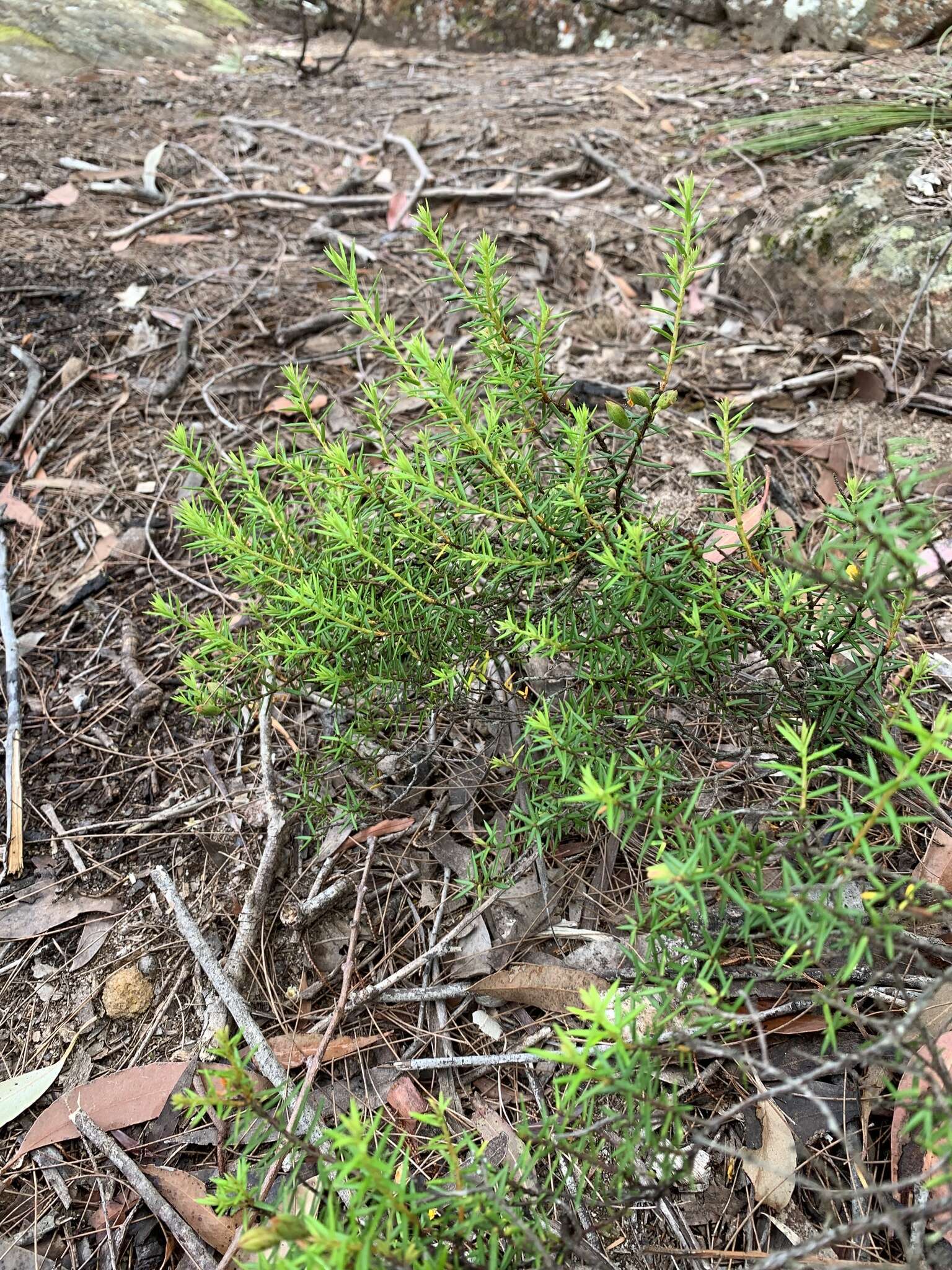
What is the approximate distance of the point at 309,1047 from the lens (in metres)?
1.80

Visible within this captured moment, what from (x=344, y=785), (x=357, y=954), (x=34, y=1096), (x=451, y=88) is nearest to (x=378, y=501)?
(x=344, y=785)

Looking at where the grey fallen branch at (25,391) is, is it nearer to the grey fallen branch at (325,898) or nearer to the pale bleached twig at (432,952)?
the grey fallen branch at (325,898)

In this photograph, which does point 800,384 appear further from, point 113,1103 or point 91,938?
point 113,1103

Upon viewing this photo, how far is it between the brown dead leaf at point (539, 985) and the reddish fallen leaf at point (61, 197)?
5143mm

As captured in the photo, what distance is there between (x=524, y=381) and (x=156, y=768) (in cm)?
161

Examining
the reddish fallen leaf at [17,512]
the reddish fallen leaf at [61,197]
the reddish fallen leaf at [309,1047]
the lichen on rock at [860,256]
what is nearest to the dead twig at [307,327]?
the reddish fallen leaf at [17,512]

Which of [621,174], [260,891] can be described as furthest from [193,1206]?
[621,174]

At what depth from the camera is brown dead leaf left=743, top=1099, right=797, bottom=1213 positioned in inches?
58.2

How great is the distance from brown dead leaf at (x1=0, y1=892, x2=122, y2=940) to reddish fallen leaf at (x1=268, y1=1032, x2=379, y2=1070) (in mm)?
643

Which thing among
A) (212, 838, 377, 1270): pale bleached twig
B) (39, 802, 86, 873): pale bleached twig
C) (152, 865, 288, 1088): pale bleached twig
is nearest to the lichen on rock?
(212, 838, 377, 1270): pale bleached twig

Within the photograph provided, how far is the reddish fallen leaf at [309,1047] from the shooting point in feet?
5.82

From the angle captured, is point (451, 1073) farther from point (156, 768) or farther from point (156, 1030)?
point (156, 768)

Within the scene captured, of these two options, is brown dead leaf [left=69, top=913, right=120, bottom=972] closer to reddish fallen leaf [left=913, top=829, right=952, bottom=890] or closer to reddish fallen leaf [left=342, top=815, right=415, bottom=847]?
reddish fallen leaf [left=342, top=815, right=415, bottom=847]

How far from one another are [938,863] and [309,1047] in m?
1.46
